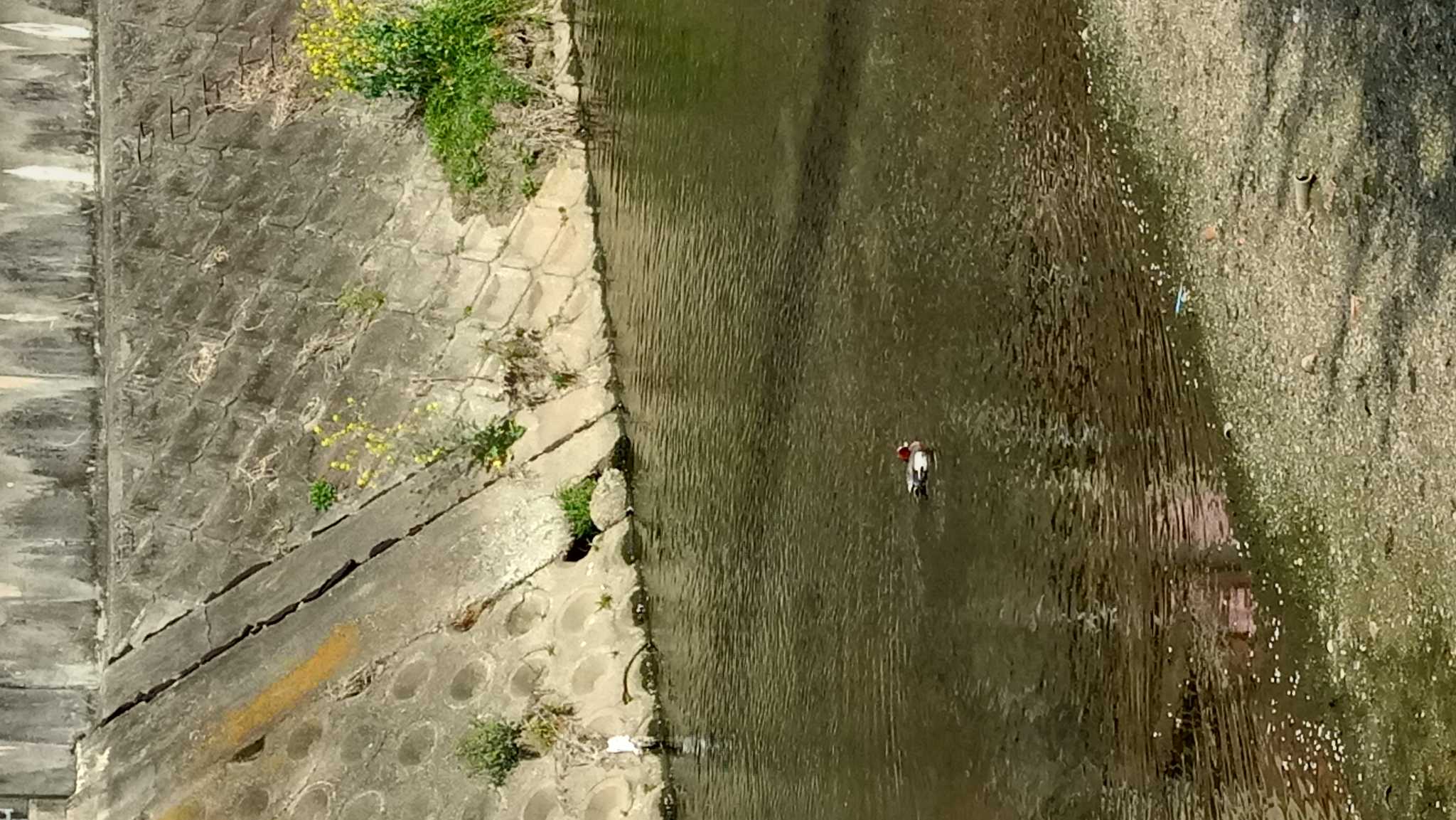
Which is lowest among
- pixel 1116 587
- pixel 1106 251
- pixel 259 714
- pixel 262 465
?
pixel 259 714

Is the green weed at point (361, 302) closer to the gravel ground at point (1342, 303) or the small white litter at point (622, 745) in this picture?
the small white litter at point (622, 745)

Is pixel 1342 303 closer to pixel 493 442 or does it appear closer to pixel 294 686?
pixel 493 442

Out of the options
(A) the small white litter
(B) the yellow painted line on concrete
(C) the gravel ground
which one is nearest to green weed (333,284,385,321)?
(B) the yellow painted line on concrete

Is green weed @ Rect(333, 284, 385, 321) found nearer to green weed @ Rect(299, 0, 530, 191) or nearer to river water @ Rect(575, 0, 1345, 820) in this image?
green weed @ Rect(299, 0, 530, 191)

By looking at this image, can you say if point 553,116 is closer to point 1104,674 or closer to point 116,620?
point 116,620

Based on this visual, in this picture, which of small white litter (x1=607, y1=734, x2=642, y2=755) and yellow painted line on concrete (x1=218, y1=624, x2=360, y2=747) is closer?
small white litter (x1=607, y1=734, x2=642, y2=755)

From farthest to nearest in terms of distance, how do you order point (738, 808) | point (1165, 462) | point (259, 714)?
point (259, 714) → point (738, 808) → point (1165, 462)

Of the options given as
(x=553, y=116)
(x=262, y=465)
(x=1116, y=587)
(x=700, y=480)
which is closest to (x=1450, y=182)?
(x=1116, y=587)
